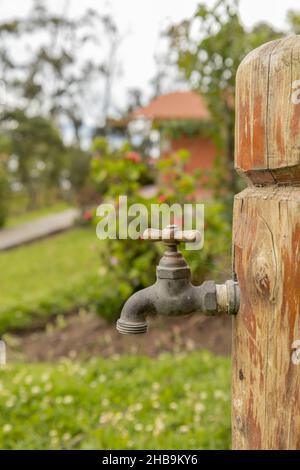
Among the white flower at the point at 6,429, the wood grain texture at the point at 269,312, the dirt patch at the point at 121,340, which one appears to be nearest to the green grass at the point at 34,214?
the dirt patch at the point at 121,340

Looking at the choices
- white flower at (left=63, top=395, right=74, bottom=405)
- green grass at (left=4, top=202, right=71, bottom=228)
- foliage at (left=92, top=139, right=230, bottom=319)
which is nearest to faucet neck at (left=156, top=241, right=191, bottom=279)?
white flower at (left=63, top=395, right=74, bottom=405)

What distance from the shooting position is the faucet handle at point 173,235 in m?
1.20

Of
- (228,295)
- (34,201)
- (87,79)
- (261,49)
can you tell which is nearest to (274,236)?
(228,295)

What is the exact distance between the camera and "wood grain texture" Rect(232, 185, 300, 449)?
114 cm

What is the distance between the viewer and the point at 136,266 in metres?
4.57

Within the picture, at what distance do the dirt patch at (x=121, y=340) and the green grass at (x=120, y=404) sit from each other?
270mm

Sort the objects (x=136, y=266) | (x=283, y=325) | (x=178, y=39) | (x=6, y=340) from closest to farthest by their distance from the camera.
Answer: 1. (x=283, y=325)
2. (x=178, y=39)
3. (x=136, y=266)
4. (x=6, y=340)

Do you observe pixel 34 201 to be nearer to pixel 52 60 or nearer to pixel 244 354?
pixel 52 60

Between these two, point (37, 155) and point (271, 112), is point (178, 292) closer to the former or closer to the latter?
point (271, 112)

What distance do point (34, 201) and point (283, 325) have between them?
20.2 m

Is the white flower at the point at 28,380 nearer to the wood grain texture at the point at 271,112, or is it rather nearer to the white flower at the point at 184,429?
the white flower at the point at 184,429

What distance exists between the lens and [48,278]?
8.06 m

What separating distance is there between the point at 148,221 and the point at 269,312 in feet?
10.5

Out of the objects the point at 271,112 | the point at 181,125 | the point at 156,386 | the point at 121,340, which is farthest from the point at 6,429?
the point at 181,125
